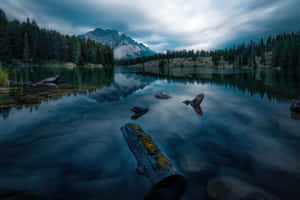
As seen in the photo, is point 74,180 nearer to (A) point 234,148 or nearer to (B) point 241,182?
(B) point 241,182

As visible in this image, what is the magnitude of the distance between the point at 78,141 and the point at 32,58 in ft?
419

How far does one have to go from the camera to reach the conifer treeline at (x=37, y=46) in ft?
282

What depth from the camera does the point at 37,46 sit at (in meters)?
104

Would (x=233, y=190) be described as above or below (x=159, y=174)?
below

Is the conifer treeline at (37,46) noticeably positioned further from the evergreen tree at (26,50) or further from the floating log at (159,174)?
the floating log at (159,174)

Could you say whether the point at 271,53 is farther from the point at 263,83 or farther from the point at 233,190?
the point at 233,190

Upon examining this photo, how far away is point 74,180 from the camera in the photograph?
529cm

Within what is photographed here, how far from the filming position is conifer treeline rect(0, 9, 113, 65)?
86.0 m

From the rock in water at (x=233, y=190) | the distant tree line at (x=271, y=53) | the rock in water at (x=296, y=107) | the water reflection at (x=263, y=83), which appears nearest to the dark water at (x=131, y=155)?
the rock in water at (x=233, y=190)

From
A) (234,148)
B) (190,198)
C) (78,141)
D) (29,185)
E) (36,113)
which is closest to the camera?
(190,198)

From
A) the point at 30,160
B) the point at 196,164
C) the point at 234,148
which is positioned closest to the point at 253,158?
the point at 234,148

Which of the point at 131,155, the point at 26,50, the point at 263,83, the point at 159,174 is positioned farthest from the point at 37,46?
the point at 263,83

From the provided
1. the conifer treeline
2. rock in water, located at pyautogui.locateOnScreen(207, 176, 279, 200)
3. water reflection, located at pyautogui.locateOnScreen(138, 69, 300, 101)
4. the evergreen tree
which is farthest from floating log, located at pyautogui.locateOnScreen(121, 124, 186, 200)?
the evergreen tree

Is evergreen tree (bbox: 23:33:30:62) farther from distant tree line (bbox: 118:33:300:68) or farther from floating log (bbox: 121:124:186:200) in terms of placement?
distant tree line (bbox: 118:33:300:68)
